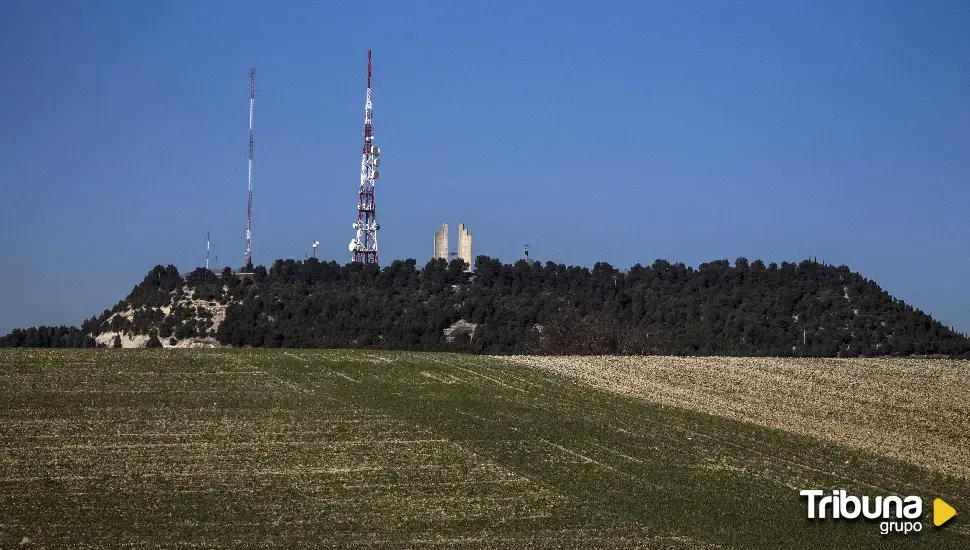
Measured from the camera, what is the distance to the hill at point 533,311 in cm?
5828

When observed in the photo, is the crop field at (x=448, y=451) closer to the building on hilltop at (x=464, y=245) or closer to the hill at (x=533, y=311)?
the hill at (x=533, y=311)

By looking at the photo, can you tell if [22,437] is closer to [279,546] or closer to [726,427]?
[279,546]

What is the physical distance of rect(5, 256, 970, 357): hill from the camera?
58.3 meters

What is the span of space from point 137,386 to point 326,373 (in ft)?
15.9

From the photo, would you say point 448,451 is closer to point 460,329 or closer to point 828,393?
point 828,393

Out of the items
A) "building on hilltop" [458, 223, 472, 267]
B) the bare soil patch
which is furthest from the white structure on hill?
the bare soil patch

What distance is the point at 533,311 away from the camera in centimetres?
6544

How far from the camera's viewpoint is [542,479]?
854 inches

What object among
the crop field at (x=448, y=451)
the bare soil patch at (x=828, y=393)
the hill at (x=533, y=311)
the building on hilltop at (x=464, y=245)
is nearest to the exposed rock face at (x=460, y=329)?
the hill at (x=533, y=311)

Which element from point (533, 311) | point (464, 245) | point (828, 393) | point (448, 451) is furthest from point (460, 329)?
point (448, 451)

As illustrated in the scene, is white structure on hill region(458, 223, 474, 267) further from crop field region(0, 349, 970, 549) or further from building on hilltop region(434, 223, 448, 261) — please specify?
crop field region(0, 349, 970, 549)

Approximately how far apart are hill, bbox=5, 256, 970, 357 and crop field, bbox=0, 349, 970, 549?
916 inches

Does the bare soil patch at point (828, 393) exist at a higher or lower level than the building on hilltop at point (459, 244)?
lower

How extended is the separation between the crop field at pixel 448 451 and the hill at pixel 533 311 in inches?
916
